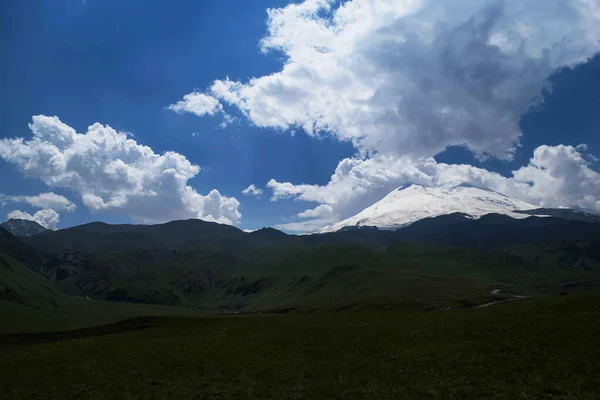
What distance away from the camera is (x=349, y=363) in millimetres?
38000

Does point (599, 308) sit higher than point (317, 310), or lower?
higher

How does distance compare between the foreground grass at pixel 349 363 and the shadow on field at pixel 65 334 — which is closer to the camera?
the foreground grass at pixel 349 363

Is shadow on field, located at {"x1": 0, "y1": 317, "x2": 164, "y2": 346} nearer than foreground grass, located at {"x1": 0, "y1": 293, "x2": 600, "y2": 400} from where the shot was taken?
No

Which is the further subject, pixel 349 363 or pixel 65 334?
pixel 65 334

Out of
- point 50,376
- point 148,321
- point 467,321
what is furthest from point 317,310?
point 50,376

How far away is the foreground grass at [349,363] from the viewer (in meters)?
28.8

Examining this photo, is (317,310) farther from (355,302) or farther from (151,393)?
(151,393)

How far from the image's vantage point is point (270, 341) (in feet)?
173

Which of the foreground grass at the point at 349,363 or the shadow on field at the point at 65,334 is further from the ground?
the foreground grass at the point at 349,363

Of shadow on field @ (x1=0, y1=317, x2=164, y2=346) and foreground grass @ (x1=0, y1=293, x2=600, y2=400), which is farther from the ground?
foreground grass @ (x1=0, y1=293, x2=600, y2=400)

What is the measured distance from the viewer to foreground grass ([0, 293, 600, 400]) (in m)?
28.8

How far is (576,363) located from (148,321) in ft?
256

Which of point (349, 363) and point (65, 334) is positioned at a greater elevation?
point (349, 363)

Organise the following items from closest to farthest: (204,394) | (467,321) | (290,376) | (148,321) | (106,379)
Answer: (204,394), (290,376), (106,379), (467,321), (148,321)
